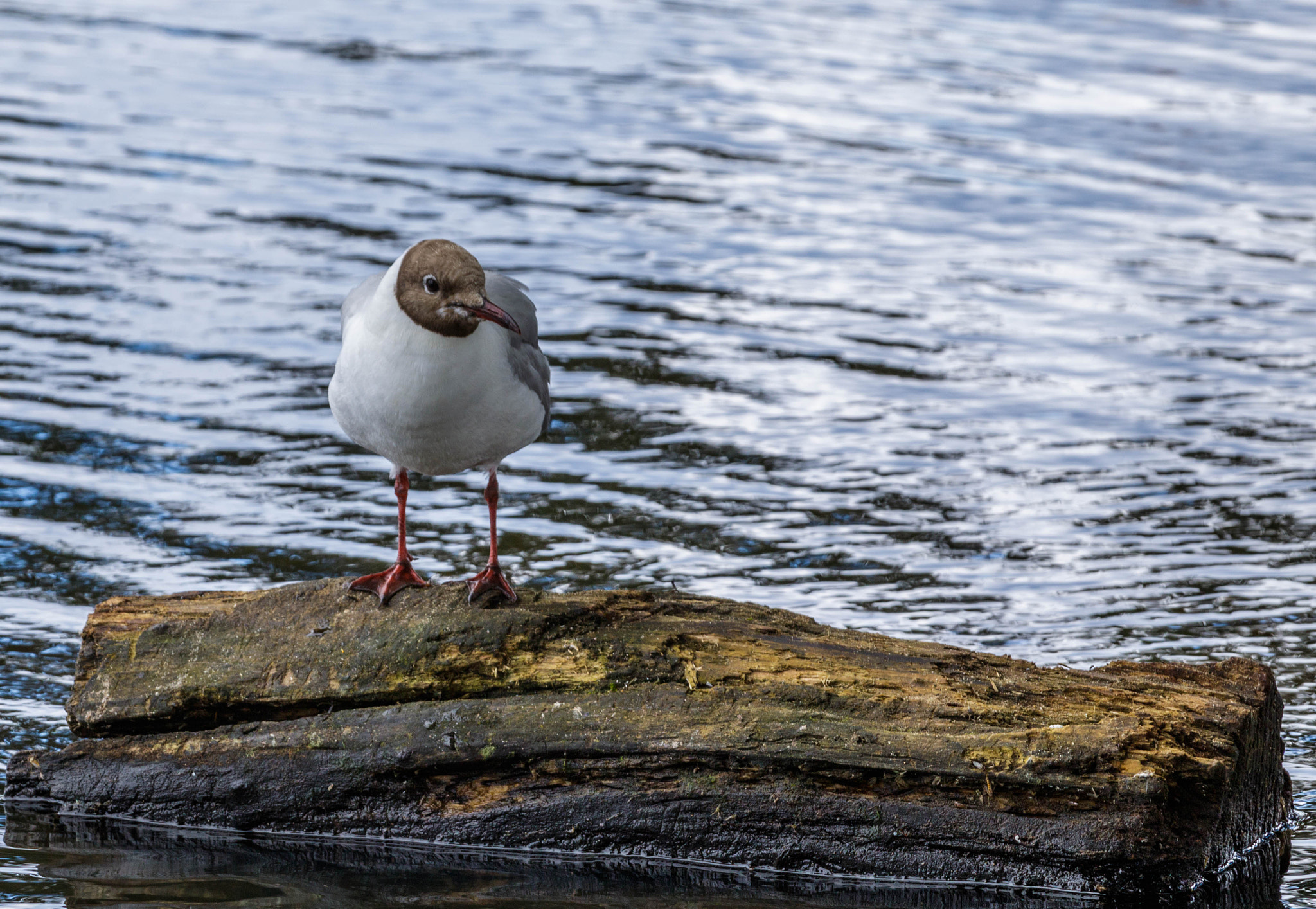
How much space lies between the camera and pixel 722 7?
23125 mm

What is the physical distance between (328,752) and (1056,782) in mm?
2423

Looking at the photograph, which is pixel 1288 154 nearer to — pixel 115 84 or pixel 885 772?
pixel 115 84

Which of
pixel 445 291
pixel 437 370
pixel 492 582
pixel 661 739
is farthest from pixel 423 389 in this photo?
pixel 661 739

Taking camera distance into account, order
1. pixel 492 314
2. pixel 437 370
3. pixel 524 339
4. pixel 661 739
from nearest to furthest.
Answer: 1. pixel 492 314
2. pixel 437 370
3. pixel 661 739
4. pixel 524 339

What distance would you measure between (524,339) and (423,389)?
1.76 feet

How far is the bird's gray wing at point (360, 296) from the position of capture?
589 centimetres

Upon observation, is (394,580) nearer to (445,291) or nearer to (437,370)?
(437,370)

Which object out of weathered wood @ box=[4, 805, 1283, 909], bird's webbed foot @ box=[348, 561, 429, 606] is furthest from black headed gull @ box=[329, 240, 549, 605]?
weathered wood @ box=[4, 805, 1283, 909]

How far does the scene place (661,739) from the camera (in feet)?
18.1

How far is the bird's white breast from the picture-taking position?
5.41 meters

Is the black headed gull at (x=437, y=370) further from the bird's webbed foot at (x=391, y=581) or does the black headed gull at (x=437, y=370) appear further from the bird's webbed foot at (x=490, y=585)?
the bird's webbed foot at (x=391, y=581)

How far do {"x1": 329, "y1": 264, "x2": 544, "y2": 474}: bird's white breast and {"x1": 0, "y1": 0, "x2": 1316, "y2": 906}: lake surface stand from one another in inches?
73.2

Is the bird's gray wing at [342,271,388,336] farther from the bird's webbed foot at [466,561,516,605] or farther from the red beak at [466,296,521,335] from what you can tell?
the bird's webbed foot at [466,561,516,605]

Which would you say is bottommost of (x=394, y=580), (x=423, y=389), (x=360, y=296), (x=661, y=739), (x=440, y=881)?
(x=440, y=881)
